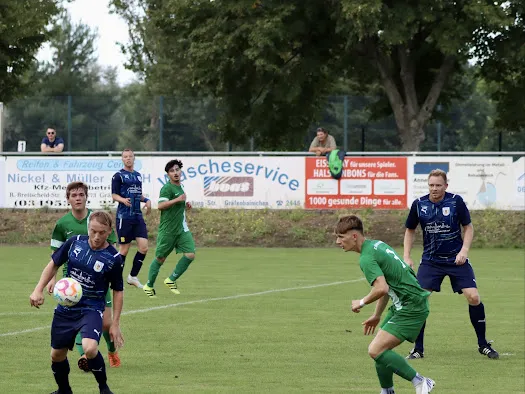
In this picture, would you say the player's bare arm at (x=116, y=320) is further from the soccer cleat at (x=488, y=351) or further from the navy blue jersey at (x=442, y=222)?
the soccer cleat at (x=488, y=351)

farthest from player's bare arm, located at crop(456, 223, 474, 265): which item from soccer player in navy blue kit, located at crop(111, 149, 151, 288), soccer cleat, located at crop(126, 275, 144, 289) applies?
soccer cleat, located at crop(126, 275, 144, 289)

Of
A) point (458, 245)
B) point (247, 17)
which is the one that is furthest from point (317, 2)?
point (458, 245)

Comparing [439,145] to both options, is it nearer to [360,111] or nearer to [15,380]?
[360,111]

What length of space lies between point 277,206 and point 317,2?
1180cm

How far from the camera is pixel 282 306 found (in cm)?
1702

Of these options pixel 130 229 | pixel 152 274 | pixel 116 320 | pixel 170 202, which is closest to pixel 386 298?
pixel 116 320

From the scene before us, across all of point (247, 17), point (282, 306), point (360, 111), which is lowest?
point (282, 306)

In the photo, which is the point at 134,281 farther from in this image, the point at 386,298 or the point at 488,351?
the point at 386,298

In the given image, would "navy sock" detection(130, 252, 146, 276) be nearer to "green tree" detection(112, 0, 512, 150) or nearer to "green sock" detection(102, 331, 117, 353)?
"green sock" detection(102, 331, 117, 353)

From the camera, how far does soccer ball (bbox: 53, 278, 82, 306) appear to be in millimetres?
9367

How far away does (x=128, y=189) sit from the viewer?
19.6 meters

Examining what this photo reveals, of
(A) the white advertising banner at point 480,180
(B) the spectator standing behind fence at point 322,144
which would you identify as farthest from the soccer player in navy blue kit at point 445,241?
(B) the spectator standing behind fence at point 322,144

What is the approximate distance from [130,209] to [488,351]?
8554 mm

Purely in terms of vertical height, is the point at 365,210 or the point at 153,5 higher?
the point at 153,5
